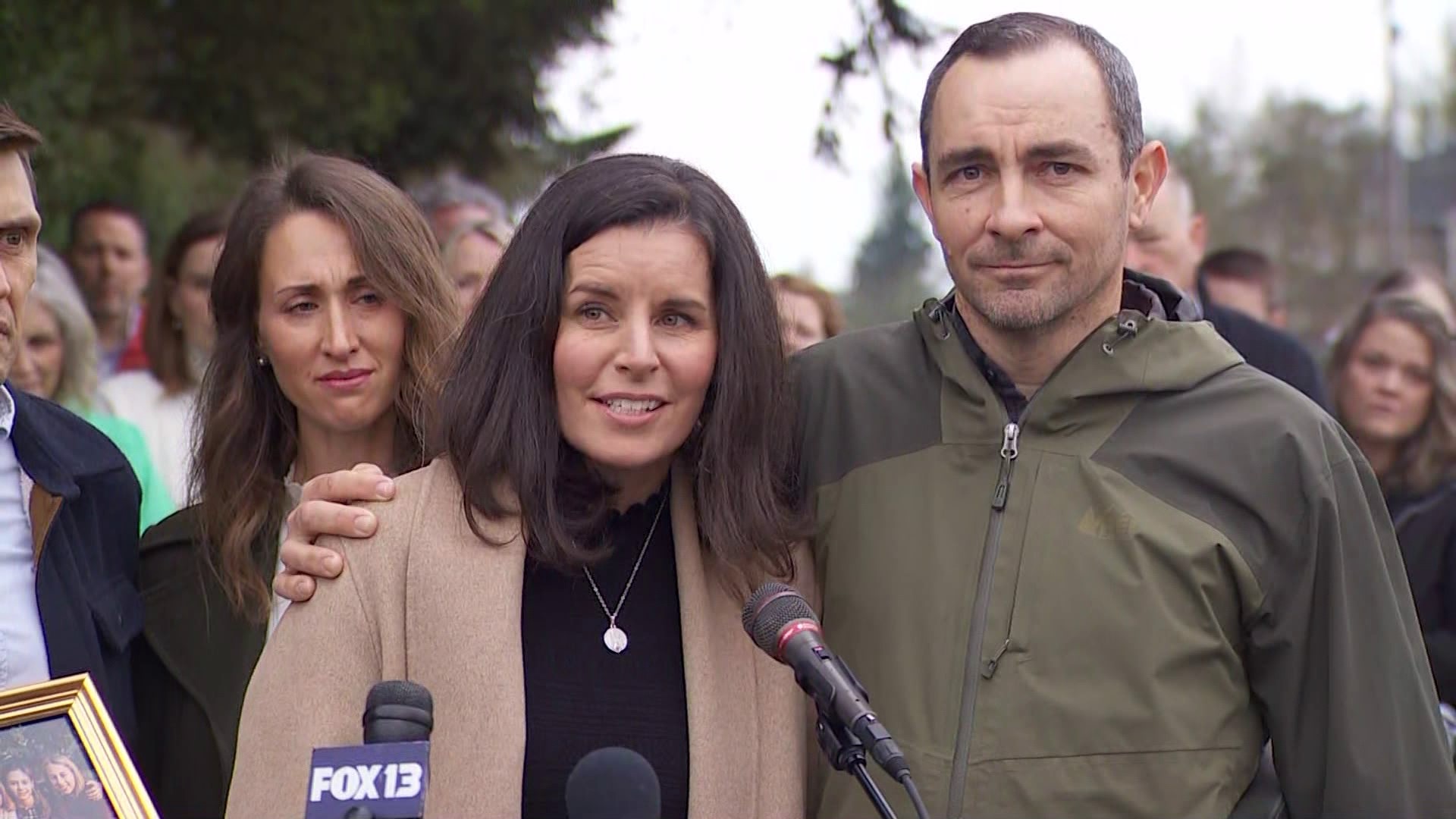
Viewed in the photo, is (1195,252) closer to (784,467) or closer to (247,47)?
(784,467)

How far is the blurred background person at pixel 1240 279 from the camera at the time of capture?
9.83m

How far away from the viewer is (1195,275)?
754 cm

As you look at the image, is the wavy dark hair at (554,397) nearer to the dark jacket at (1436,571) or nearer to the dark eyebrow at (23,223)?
the dark eyebrow at (23,223)

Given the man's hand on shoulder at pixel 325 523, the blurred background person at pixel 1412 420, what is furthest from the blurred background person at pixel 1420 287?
the man's hand on shoulder at pixel 325 523

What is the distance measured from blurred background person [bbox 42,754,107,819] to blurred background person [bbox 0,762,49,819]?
0.06 feet

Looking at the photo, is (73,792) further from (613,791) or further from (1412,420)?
(1412,420)

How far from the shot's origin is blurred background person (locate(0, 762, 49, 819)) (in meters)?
2.86

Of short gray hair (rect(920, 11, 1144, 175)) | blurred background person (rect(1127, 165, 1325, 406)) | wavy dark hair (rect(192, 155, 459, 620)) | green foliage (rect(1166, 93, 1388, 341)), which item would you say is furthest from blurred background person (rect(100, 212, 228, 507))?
green foliage (rect(1166, 93, 1388, 341))

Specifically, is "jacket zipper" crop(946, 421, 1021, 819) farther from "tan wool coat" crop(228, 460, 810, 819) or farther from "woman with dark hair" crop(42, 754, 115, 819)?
"woman with dark hair" crop(42, 754, 115, 819)

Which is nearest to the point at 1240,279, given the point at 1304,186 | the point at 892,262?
the point at 892,262

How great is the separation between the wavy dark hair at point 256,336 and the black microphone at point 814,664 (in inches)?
61.6

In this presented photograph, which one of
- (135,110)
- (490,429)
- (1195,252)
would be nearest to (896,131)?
(1195,252)

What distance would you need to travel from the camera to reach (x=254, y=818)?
3.21 meters

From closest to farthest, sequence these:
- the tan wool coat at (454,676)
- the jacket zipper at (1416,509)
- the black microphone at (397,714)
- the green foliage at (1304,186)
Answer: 1. the black microphone at (397,714)
2. the tan wool coat at (454,676)
3. the jacket zipper at (1416,509)
4. the green foliage at (1304,186)
